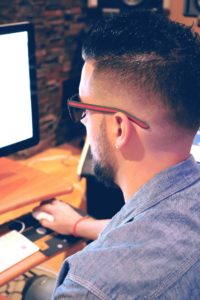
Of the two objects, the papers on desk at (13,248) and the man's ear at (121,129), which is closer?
the man's ear at (121,129)

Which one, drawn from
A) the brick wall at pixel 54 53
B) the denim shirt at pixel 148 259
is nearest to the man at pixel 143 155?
the denim shirt at pixel 148 259

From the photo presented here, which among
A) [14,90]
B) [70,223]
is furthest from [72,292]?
[14,90]

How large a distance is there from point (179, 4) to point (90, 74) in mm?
931

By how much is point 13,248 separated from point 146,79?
57 centimetres

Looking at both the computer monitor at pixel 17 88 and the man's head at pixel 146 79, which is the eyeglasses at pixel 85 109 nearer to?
the man's head at pixel 146 79

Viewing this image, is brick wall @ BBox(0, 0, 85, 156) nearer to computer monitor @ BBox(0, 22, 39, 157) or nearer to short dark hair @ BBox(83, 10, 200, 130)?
computer monitor @ BBox(0, 22, 39, 157)

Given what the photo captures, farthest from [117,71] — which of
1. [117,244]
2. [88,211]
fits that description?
[88,211]

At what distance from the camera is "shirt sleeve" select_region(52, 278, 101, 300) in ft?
2.12

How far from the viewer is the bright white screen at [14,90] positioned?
1.17m

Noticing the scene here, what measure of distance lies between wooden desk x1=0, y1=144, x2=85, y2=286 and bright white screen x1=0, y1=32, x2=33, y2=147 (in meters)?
0.28

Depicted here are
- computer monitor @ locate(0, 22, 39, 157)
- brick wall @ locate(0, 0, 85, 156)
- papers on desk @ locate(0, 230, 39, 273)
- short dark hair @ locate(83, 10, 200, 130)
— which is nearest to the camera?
short dark hair @ locate(83, 10, 200, 130)

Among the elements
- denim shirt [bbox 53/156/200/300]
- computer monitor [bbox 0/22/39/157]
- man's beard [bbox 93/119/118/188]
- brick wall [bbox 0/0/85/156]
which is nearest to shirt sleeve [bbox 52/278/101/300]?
denim shirt [bbox 53/156/200/300]

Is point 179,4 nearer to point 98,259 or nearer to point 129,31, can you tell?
point 129,31

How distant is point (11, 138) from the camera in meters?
1.27
